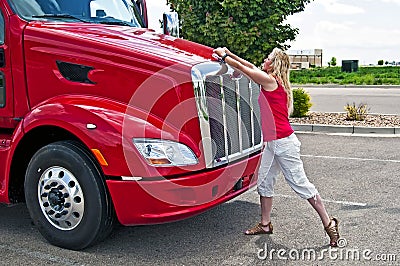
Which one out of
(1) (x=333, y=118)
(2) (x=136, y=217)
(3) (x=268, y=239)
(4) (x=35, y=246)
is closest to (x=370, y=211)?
(3) (x=268, y=239)

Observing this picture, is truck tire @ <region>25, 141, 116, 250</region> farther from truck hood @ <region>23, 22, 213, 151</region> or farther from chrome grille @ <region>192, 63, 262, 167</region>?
chrome grille @ <region>192, 63, 262, 167</region>

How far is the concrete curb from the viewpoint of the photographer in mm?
11870

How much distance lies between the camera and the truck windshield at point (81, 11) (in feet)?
17.8

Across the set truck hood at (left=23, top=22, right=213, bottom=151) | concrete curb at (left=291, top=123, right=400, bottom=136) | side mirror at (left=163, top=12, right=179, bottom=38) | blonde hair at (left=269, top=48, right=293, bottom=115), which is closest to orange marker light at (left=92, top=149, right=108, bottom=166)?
truck hood at (left=23, top=22, right=213, bottom=151)

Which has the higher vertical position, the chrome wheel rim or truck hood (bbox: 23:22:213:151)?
truck hood (bbox: 23:22:213:151)

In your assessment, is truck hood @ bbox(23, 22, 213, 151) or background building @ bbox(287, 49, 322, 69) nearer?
truck hood @ bbox(23, 22, 213, 151)

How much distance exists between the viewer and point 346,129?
12141 millimetres

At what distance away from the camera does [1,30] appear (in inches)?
211

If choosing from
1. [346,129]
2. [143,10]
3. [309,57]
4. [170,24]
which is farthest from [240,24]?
[309,57]

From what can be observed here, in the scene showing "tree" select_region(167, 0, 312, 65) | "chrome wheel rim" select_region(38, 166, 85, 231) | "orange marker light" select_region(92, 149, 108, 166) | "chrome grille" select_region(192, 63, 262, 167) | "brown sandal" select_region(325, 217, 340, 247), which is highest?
"tree" select_region(167, 0, 312, 65)

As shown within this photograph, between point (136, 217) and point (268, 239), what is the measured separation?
1.31m
